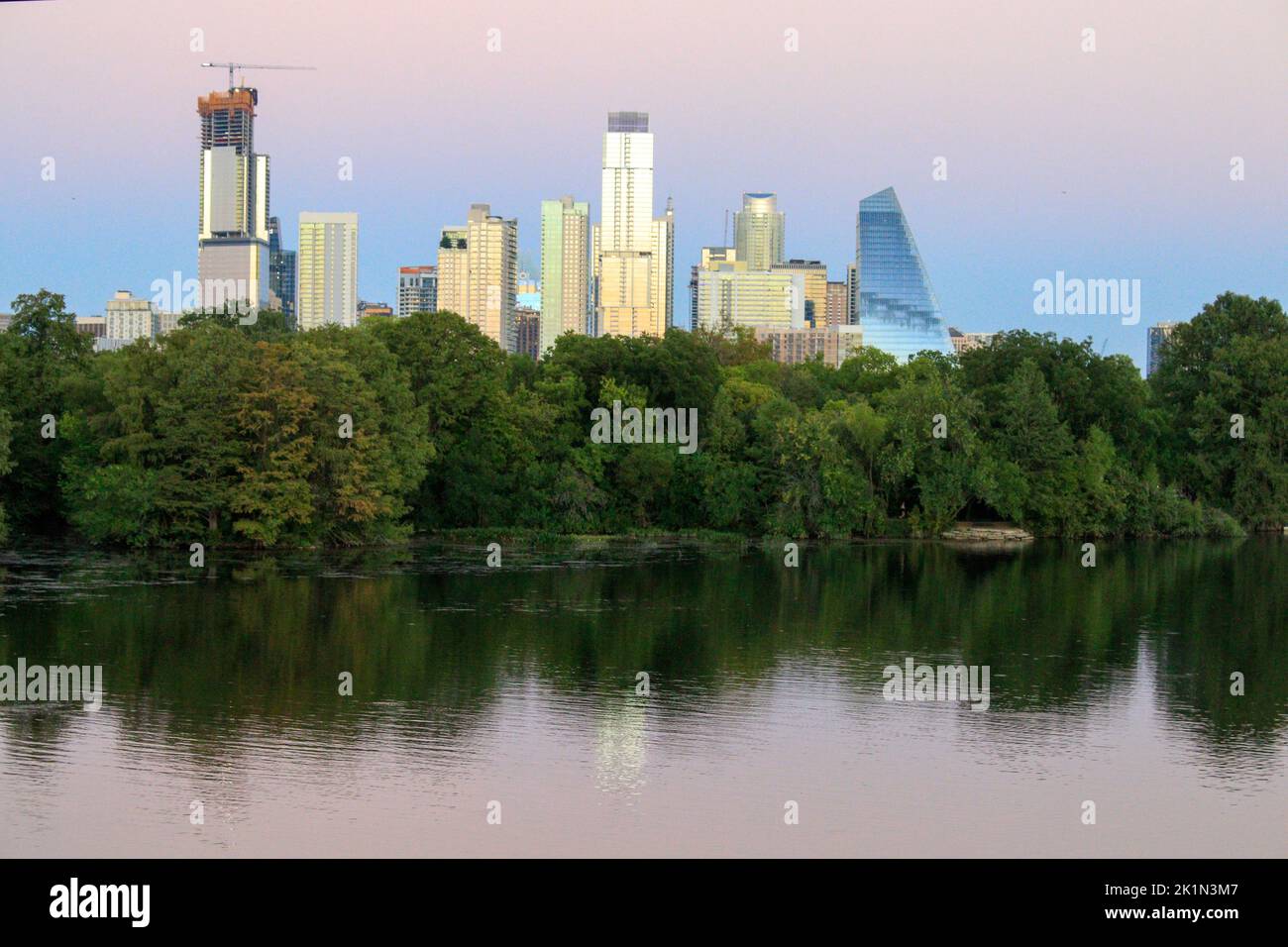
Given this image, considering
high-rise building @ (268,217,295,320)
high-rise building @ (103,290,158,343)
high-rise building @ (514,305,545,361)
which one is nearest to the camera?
high-rise building @ (103,290,158,343)

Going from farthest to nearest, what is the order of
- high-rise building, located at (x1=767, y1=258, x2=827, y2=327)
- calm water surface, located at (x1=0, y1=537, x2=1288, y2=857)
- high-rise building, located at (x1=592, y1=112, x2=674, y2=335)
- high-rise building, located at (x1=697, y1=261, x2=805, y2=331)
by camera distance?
high-rise building, located at (x1=767, y1=258, x2=827, y2=327) → high-rise building, located at (x1=697, y1=261, x2=805, y2=331) → high-rise building, located at (x1=592, y1=112, x2=674, y2=335) → calm water surface, located at (x1=0, y1=537, x2=1288, y2=857)

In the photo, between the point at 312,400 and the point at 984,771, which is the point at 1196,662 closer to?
the point at 984,771

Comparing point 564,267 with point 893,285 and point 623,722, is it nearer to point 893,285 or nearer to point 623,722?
point 893,285

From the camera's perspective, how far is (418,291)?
370 feet

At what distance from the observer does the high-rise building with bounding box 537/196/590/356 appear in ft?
382

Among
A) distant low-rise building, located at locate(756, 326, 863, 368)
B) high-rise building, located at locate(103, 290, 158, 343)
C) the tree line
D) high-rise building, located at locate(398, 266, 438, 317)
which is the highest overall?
high-rise building, located at locate(398, 266, 438, 317)

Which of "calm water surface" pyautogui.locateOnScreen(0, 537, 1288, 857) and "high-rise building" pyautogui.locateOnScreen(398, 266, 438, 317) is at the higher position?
"high-rise building" pyautogui.locateOnScreen(398, 266, 438, 317)

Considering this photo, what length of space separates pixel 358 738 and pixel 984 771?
16.3 ft

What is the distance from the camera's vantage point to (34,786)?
10.5 m

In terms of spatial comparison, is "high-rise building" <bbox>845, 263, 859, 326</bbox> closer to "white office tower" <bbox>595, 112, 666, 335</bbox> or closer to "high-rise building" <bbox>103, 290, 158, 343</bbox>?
"white office tower" <bbox>595, 112, 666, 335</bbox>

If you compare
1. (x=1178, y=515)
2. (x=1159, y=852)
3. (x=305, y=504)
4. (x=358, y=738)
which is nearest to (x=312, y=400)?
(x=305, y=504)

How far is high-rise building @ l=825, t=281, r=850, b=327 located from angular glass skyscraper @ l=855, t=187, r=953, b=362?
123 feet

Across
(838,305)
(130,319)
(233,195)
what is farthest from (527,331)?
(130,319)

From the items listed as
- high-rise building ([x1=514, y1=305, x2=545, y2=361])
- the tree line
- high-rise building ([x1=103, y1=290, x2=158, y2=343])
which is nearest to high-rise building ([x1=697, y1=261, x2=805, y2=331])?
high-rise building ([x1=514, y1=305, x2=545, y2=361])
